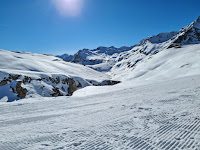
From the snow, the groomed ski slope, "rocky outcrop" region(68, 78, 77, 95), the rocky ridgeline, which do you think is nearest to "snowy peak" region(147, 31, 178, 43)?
the snow

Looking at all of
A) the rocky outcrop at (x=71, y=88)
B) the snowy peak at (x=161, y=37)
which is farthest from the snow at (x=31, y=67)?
the snowy peak at (x=161, y=37)

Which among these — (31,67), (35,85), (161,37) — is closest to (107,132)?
(35,85)

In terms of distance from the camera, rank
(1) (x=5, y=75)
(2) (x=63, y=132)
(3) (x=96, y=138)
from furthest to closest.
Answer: (1) (x=5, y=75)
(2) (x=63, y=132)
(3) (x=96, y=138)

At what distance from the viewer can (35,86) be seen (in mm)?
17969

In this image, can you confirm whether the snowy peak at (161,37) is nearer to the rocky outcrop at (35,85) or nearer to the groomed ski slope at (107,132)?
the rocky outcrop at (35,85)

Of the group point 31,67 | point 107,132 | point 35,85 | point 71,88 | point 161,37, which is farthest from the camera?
point 161,37

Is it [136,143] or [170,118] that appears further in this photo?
[170,118]

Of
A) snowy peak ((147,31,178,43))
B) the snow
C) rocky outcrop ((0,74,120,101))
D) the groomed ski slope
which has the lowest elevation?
the groomed ski slope

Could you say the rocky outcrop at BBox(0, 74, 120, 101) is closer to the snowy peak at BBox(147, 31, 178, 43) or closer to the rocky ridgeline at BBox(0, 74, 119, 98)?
the rocky ridgeline at BBox(0, 74, 119, 98)

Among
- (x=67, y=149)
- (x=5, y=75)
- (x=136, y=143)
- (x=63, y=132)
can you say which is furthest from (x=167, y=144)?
(x=5, y=75)

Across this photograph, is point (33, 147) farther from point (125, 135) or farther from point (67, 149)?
point (125, 135)

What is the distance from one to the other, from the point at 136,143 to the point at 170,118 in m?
2.08

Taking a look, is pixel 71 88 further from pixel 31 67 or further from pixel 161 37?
pixel 161 37

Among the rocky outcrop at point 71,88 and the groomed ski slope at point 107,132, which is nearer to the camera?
the groomed ski slope at point 107,132
